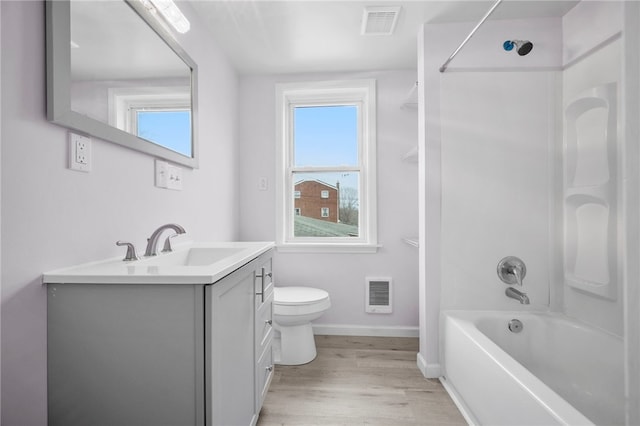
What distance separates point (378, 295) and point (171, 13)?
225 cm

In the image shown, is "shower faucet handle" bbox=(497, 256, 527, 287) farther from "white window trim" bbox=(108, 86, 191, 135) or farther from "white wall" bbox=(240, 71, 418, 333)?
"white window trim" bbox=(108, 86, 191, 135)

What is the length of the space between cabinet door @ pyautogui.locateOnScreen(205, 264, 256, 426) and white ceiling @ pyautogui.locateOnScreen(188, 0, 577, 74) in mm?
1494

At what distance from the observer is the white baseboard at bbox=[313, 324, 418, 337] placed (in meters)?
2.46

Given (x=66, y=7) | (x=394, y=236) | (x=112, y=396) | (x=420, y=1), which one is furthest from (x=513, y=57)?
(x=112, y=396)

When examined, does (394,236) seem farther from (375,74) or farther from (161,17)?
(161,17)

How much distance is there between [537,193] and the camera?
6.01 ft

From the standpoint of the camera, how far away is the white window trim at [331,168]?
248 centimetres

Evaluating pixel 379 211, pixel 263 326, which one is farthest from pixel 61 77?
pixel 379 211

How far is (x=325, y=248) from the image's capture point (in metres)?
2.51

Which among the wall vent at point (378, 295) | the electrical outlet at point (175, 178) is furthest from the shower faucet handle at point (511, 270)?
the electrical outlet at point (175, 178)

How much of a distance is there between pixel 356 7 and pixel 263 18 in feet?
1.81

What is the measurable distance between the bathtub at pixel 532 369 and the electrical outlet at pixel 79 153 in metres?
1.64

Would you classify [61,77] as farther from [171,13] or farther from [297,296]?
[297,296]

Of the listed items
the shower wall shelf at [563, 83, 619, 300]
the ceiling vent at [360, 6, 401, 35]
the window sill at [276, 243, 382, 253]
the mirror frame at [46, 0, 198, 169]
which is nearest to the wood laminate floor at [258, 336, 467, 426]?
the window sill at [276, 243, 382, 253]
